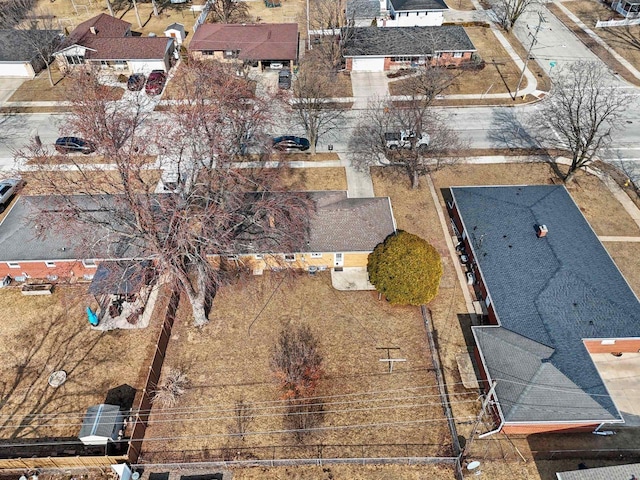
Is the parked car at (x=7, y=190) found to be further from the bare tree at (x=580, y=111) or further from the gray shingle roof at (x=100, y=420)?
the bare tree at (x=580, y=111)

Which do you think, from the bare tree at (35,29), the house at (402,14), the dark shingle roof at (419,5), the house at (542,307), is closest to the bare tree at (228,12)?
the house at (402,14)

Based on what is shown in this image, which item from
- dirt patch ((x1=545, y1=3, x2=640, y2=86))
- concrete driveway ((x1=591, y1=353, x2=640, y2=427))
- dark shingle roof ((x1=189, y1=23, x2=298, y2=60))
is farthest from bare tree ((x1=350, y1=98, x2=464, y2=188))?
dirt patch ((x1=545, y1=3, x2=640, y2=86))

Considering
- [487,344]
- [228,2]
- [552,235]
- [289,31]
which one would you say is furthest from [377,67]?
[487,344]

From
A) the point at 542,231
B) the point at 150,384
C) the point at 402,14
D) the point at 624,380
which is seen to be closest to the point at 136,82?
the point at 402,14

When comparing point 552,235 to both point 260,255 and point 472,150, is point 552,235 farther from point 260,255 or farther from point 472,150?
point 260,255

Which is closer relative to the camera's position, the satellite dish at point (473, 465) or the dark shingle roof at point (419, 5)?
the satellite dish at point (473, 465)
